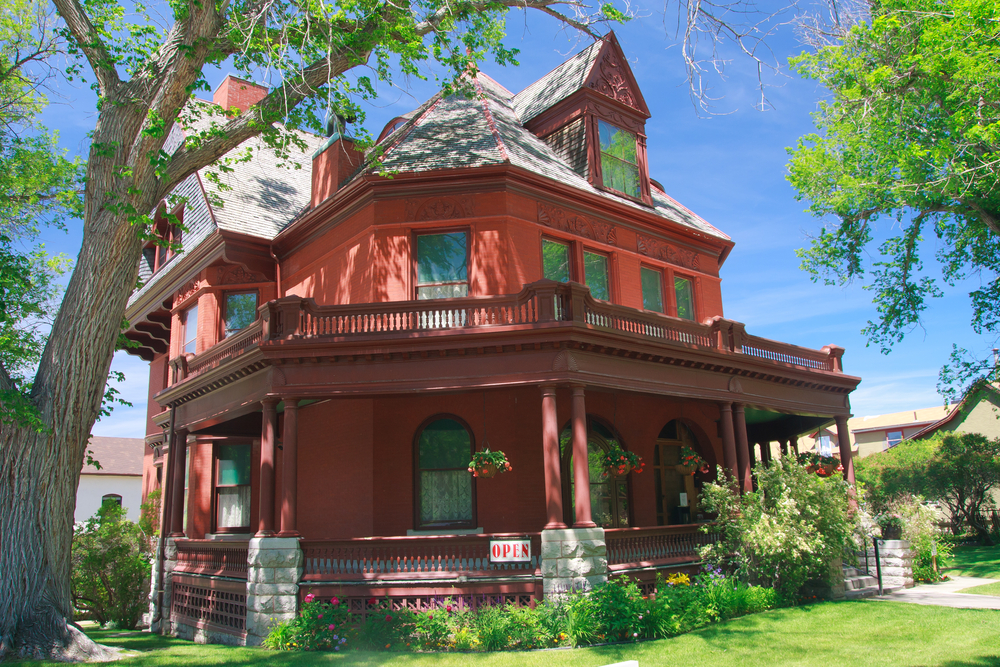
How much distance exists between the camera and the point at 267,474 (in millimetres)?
12227

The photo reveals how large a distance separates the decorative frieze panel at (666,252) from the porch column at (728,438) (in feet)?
15.3

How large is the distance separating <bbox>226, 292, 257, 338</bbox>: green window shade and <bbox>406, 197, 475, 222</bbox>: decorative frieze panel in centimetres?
613

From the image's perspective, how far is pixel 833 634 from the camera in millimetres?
10273

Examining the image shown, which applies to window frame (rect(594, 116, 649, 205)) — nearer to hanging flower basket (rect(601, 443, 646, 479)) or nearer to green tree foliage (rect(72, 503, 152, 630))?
hanging flower basket (rect(601, 443, 646, 479))

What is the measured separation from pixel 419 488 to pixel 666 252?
30.1 ft

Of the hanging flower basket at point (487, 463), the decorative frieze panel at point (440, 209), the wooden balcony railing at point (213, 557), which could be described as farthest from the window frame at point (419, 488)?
the decorative frieze panel at point (440, 209)

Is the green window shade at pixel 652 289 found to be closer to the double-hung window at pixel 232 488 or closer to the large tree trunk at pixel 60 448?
the double-hung window at pixel 232 488

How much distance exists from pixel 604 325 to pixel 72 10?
35.3 ft

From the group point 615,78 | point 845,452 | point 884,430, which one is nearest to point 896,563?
point 845,452

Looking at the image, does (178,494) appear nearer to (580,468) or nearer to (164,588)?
(164,588)

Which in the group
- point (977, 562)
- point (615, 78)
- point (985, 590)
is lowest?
point (977, 562)

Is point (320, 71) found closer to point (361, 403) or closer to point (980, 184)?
point (361, 403)

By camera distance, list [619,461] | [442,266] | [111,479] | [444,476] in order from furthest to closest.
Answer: [111,479], [442,266], [444,476], [619,461]

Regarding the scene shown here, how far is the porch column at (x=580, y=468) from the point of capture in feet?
38.2
